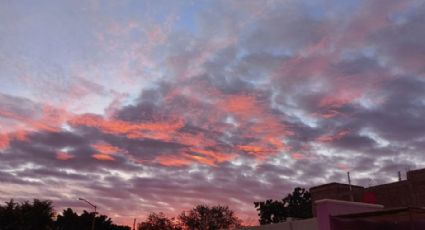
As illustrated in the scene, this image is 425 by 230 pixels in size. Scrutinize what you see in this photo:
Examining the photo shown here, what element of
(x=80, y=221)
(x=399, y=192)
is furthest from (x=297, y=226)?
(x=80, y=221)

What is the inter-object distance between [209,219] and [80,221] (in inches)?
1159

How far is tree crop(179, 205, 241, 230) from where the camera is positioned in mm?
95875

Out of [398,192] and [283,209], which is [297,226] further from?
[283,209]

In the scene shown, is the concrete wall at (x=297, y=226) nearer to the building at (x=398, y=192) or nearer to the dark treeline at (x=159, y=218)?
the building at (x=398, y=192)

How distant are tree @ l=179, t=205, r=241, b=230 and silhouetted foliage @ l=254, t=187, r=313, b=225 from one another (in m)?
12.3

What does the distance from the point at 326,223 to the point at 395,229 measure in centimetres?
276

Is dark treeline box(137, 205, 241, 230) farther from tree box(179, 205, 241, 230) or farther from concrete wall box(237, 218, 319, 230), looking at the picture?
concrete wall box(237, 218, 319, 230)

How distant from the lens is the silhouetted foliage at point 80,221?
78.0 meters

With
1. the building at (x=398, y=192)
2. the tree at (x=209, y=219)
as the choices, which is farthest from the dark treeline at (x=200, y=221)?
the building at (x=398, y=192)

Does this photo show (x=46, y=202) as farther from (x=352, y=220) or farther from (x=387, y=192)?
(x=352, y=220)

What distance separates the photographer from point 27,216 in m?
66.7

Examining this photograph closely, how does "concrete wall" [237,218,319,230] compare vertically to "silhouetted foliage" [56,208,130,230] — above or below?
below

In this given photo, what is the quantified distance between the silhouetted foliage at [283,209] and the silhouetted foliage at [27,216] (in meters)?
38.9

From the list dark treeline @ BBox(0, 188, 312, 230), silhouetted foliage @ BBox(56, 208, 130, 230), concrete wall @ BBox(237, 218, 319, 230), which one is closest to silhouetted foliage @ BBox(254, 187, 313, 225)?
dark treeline @ BBox(0, 188, 312, 230)
